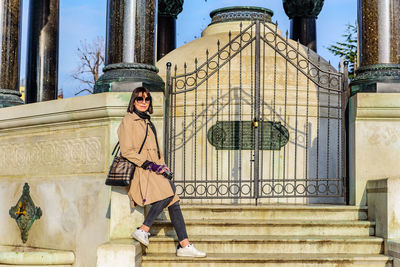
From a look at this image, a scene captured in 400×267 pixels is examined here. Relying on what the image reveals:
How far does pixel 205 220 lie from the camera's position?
8.84 meters

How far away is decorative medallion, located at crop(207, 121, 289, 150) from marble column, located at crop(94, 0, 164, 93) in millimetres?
2723

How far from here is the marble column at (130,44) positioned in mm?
9336

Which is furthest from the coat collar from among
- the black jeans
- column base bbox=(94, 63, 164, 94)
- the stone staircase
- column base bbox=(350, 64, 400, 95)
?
column base bbox=(350, 64, 400, 95)

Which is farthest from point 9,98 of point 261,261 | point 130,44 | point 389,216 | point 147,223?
point 389,216

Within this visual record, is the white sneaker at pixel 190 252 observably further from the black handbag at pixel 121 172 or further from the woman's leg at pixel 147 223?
the black handbag at pixel 121 172

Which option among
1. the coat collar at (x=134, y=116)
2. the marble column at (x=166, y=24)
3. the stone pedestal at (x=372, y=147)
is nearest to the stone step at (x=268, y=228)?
the stone pedestal at (x=372, y=147)

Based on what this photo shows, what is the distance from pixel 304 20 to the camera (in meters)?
16.5

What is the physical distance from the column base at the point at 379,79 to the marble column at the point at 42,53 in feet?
24.9

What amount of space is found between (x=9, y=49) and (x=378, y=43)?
6.39 m

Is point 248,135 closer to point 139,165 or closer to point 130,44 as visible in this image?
point 130,44

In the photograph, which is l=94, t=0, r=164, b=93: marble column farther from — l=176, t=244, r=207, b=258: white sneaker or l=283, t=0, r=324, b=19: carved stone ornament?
l=283, t=0, r=324, b=19: carved stone ornament

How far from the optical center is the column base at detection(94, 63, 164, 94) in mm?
9180

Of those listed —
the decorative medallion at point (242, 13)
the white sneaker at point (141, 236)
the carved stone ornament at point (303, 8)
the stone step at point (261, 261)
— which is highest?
the carved stone ornament at point (303, 8)

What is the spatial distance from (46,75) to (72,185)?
6.17 metres
